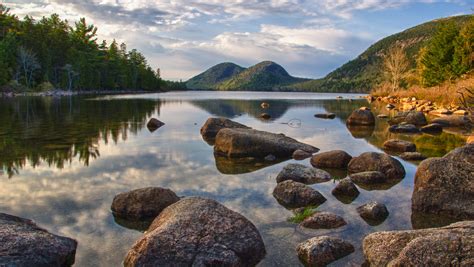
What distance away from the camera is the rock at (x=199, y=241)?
21.6ft

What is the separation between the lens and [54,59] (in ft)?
Result: 334

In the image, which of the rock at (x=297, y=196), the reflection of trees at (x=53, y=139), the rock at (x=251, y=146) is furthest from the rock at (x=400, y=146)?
the reflection of trees at (x=53, y=139)

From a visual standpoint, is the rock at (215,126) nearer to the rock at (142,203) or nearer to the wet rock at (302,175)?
the wet rock at (302,175)

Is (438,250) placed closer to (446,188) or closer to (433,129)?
(446,188)

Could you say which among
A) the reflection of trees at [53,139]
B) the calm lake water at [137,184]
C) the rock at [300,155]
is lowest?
the calm lake water at [137,184]

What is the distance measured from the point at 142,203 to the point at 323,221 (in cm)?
442

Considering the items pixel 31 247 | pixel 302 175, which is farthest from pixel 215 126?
pixel 31 247

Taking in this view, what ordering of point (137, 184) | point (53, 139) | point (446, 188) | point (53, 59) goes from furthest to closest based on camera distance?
point (53, 59)
point (53, 139)
point (137, 184)
point (446, 188)

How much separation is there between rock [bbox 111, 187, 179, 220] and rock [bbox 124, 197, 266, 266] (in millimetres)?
1643

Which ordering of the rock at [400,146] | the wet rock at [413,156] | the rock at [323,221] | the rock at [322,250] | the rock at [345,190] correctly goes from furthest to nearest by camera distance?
the rock at [400,146] → the wet rock at [413,156] → the rock at [345,190] → the rock at [323,221] → the rock at [322,250]

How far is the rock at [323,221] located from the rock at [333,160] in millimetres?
6256

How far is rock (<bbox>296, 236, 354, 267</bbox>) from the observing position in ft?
23.5

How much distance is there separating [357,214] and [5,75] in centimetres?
8253

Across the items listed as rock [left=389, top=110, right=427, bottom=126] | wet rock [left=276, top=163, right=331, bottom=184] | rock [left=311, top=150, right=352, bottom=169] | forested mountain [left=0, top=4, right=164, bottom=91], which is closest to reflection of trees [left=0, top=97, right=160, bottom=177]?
wet rock [left=276, top=163, right=331, bottom=184]
